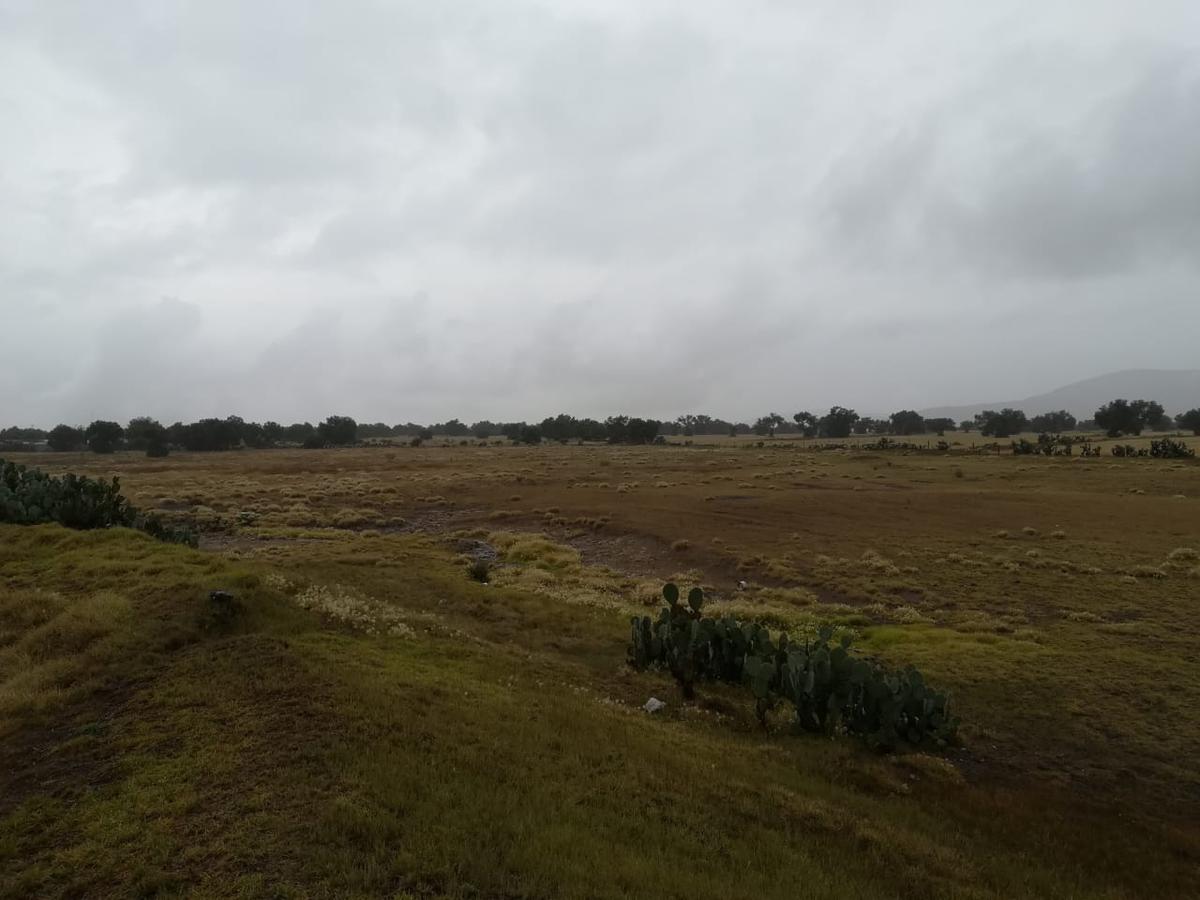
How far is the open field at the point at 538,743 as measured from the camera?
509 centimetres

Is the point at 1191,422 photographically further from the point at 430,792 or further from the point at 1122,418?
the point at 430,792

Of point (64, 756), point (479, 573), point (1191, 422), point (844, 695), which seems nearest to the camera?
point (64, 756)

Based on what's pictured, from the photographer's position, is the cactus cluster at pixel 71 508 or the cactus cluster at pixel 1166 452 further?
the cactus cluster at pixel 1166 452

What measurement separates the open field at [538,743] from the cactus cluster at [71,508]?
256 centimetres

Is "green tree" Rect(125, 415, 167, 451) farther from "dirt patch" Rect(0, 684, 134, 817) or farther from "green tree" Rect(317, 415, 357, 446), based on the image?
"dirt patch" Rect(0, 684, 134, 817)

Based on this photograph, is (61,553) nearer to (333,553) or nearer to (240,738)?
(333,553)

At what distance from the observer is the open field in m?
5.09

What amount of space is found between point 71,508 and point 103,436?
381 ft

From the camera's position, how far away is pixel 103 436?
111562 millimetres

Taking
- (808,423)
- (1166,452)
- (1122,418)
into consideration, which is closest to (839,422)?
(808,423)

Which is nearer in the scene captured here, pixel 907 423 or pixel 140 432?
pixel 140 432

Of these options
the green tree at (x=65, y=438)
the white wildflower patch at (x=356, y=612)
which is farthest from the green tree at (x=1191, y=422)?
the green tree at (x=65, y=438)

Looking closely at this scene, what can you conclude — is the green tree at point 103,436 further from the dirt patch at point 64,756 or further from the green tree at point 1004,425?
the green tree at point 1004,425

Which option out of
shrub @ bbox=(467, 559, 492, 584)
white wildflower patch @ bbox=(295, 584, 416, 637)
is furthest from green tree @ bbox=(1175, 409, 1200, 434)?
white wildflower patch @ bbox=(295, 584, 416, 637)
